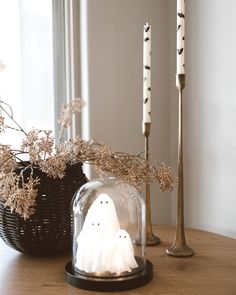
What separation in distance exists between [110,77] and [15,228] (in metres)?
0.78

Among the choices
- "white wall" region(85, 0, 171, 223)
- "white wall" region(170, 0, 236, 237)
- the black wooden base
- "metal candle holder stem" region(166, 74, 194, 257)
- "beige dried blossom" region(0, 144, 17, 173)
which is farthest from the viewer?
"white wall" region(85, 0, 171, 223)

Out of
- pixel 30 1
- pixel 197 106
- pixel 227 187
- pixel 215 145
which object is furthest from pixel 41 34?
pixel 227 187

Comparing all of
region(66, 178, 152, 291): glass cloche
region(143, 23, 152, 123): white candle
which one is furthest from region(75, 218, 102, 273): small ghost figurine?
region(143, 23, 152, 123): white candle

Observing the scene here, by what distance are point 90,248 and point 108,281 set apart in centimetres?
8

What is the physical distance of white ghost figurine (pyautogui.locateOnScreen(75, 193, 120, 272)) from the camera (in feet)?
3.32

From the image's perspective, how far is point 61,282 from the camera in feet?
3.36

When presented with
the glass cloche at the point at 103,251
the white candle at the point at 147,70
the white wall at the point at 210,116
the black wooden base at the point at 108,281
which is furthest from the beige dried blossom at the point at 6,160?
the white wall at the point at 210,116

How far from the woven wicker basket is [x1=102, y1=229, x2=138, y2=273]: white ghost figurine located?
0.57 ft

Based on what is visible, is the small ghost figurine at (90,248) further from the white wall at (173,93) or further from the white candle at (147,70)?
the white wall at (173,93)

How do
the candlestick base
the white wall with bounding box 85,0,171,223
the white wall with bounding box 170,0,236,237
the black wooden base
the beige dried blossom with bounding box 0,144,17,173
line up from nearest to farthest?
the black wooden base
the beige dried blossom with bounding box 0,144,17,173
the candlestick base
the white wall with bounding box 170,0,236,237
the white wall with bounding box 85,0,171,223

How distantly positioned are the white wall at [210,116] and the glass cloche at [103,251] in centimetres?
59

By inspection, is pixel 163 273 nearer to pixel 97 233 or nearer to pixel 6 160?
pixel 97 233

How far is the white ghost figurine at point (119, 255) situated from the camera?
1006 mm

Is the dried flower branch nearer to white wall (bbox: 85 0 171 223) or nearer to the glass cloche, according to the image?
the glass cloche
